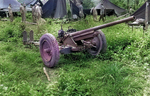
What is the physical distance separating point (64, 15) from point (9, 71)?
12.1 meters

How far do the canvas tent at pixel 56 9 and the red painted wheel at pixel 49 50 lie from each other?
36.5ft

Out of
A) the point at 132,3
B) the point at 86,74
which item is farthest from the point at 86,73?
the point at 132,3

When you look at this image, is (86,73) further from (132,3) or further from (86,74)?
(132,3)

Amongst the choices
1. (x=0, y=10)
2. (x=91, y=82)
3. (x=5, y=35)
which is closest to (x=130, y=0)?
(x=0, y=10)

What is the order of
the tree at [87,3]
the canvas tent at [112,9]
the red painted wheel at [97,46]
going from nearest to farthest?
the red painted wheel at [97,46] < the canvas tent at [112,9] < the tree at [87,3]

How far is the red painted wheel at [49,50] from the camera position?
4.00 meters

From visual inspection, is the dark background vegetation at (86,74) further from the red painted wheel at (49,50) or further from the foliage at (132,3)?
the foliage at (132,3)

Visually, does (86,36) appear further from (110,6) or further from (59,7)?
(110,6)

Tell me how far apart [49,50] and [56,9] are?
12008 millimetres

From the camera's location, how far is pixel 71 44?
478 centimetres

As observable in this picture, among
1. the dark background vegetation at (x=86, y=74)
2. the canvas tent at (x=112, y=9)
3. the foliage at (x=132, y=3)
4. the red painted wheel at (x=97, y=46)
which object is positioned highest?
the foliage at (x=132, y=3)

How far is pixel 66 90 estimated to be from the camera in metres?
2.88

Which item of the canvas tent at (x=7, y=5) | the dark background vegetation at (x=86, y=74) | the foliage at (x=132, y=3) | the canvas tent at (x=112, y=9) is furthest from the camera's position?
the foliage at (x=132, y=3)

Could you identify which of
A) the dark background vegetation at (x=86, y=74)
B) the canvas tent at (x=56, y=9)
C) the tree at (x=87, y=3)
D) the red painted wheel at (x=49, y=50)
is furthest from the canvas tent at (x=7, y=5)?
the red painted wheel at (x=49, y=50)
